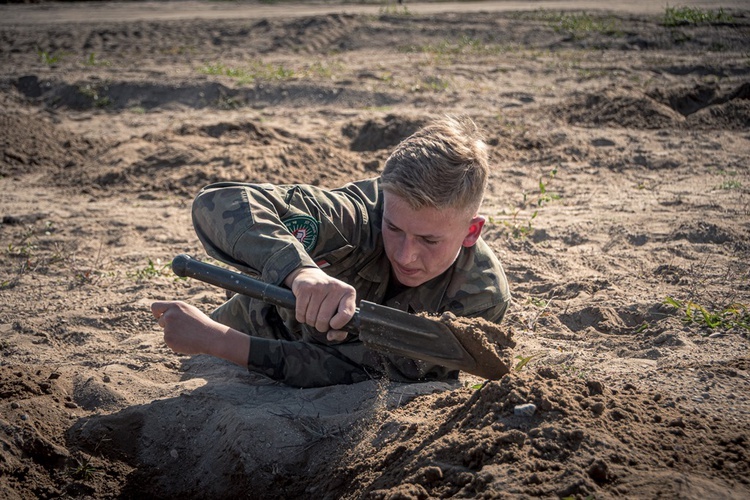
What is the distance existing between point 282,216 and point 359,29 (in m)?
9.99

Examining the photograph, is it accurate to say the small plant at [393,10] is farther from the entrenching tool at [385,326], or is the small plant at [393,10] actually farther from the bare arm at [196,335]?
the entrenching tool at [385,326]

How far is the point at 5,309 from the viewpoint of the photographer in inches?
160

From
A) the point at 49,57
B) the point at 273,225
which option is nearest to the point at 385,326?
the point at 273,225

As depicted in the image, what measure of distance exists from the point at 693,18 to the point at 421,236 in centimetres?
1091

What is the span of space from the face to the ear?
0.12 feet

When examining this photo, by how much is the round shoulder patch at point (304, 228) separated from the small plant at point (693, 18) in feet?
35.2

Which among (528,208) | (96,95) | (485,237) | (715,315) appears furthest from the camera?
(96,95)

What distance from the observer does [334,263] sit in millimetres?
3283

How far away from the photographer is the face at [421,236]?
2.99 meters

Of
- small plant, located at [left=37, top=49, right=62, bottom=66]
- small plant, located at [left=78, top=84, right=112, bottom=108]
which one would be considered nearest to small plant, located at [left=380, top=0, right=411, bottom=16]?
small plant, located at [left=37, top=49, right=62, bottom=66]

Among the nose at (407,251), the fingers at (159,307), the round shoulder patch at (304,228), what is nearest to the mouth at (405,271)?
the nose at (407,251)

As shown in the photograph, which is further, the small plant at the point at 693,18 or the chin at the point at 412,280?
the small plant at the point at 693,18

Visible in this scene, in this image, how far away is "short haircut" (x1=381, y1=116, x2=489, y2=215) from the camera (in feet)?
9.73

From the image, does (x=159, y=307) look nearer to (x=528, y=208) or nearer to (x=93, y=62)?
(x=528, y=208)
